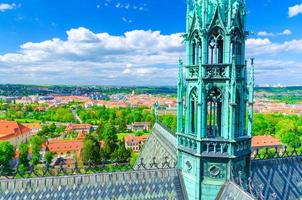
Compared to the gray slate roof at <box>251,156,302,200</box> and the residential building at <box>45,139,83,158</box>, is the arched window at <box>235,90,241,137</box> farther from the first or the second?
the residential building at <box>45,139,83,158</box>

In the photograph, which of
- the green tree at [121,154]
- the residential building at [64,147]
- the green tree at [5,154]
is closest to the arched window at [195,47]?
the green tree at [121,154]

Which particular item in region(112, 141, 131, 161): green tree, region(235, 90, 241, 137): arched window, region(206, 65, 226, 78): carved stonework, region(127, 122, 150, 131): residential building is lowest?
region(127, 122, 150, 131): residential building

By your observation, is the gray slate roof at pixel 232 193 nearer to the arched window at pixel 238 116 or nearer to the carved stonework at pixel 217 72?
the arched window at pixel 238 116

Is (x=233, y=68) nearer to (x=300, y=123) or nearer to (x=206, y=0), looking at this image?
(x=206, y=0)

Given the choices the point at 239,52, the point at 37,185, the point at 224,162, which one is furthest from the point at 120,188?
the point at 239,52

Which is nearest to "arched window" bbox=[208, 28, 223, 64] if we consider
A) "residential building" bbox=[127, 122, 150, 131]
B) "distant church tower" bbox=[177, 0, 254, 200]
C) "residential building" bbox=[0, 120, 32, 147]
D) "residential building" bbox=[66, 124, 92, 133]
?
"distant church tower" bbox=[177, 0, 254, 200]

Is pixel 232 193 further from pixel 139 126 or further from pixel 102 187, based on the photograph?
pixel 139 126

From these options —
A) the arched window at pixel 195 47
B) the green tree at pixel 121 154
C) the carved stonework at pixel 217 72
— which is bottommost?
the green tree at pixel 121 154
